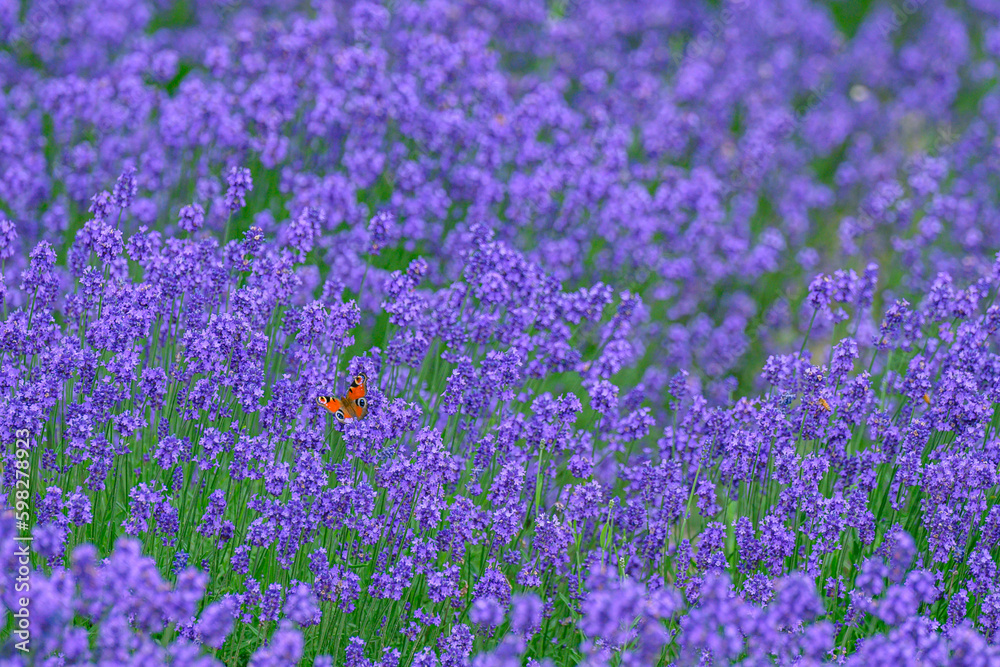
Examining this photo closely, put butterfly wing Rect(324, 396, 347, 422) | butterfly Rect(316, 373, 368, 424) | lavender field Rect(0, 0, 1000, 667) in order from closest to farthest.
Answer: lavender field Rect(0, 0, 1000, 667) < butterfly wing Rect(324, 396, 347, 422) < butterfly Rect(316, 373, 368, 424)

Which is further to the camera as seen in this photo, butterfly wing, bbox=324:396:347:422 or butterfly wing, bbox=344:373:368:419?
butterfly wing, bbox=344:373:368:419

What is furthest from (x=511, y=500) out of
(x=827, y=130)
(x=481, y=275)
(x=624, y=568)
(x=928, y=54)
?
(x=928, y=54)

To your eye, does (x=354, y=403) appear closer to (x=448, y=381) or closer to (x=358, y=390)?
(x=358, y=390)

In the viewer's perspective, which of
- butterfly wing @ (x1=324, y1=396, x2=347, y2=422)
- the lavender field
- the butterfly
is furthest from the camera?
the butterfly

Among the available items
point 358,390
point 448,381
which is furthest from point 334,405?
point 448,381

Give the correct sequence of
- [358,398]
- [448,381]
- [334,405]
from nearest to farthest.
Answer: [334,405]
[358,398]
[448,381]

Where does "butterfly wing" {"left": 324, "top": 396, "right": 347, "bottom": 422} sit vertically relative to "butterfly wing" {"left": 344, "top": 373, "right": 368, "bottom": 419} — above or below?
below

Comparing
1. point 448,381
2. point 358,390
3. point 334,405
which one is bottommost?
point 334,405
